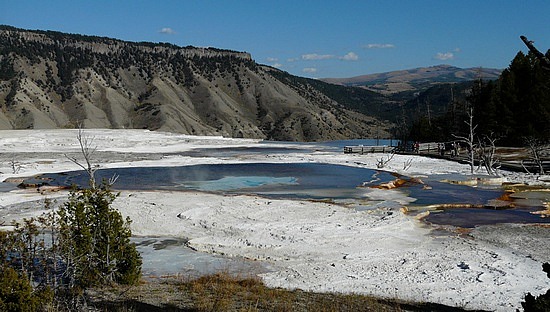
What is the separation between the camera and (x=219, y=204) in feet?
79.4

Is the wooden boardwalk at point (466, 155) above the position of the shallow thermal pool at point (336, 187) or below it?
above

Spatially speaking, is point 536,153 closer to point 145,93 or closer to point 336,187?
point 336,187

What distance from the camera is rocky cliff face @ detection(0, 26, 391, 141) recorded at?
124062mm

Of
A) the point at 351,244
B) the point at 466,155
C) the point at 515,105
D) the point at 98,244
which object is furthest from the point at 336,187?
the point at 515,105

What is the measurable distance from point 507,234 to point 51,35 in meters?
181

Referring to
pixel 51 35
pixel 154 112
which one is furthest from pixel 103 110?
pixel 51 35

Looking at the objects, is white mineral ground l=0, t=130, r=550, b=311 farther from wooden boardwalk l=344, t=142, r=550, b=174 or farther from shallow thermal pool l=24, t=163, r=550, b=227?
wooden boardwalk l=344, t=142, r=550, b=174

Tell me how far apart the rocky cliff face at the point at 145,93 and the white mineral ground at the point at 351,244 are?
313ft

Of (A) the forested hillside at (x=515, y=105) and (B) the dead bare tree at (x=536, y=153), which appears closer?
(B) the dead bare tree at (x=536, y=153)

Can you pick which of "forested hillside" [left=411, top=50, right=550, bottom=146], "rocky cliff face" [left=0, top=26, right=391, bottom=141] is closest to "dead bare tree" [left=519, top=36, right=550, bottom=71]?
"forested hillside" [left=411, top=50, right=550, bottom=146]

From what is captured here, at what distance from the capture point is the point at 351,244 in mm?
16984

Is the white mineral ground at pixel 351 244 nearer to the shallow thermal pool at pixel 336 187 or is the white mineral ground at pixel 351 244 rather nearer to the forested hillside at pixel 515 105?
the shallow thermal pool at pixel 336 187

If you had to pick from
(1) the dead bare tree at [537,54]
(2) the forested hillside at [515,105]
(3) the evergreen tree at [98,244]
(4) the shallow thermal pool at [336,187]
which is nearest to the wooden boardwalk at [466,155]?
(2) the forested hillside at [515,105]

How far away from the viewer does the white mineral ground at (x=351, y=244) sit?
12.6 metres
